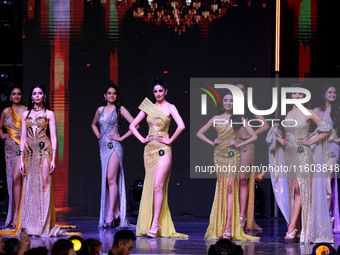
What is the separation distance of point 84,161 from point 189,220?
1.64 metres

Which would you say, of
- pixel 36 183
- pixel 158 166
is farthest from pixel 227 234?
pixel 36 183

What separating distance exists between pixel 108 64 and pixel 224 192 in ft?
10.9

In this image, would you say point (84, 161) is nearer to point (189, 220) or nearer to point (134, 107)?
point (134, 107)

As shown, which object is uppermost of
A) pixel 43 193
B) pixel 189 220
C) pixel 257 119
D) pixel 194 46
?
pixel 194 46

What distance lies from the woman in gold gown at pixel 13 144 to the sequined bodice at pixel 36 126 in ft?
5.01

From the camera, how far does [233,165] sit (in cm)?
731

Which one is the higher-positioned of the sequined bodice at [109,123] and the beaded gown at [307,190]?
the sequined bodice at [109,123]

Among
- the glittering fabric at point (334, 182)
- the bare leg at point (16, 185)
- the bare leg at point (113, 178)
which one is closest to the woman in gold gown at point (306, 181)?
the glittering fabric at point (334, 182)

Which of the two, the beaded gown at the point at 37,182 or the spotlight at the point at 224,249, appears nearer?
the spotlight at the point at 224,249

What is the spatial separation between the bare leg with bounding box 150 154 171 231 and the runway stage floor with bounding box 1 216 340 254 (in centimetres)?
30

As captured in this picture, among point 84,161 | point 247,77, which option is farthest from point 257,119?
point 84,161

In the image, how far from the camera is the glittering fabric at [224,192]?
7.33 meters

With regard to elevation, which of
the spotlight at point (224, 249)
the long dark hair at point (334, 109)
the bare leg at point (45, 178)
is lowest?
the spotlight at point (224, 249)

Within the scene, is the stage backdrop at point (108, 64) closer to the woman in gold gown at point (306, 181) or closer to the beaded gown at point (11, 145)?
the beaded gown at point (11, 145)
